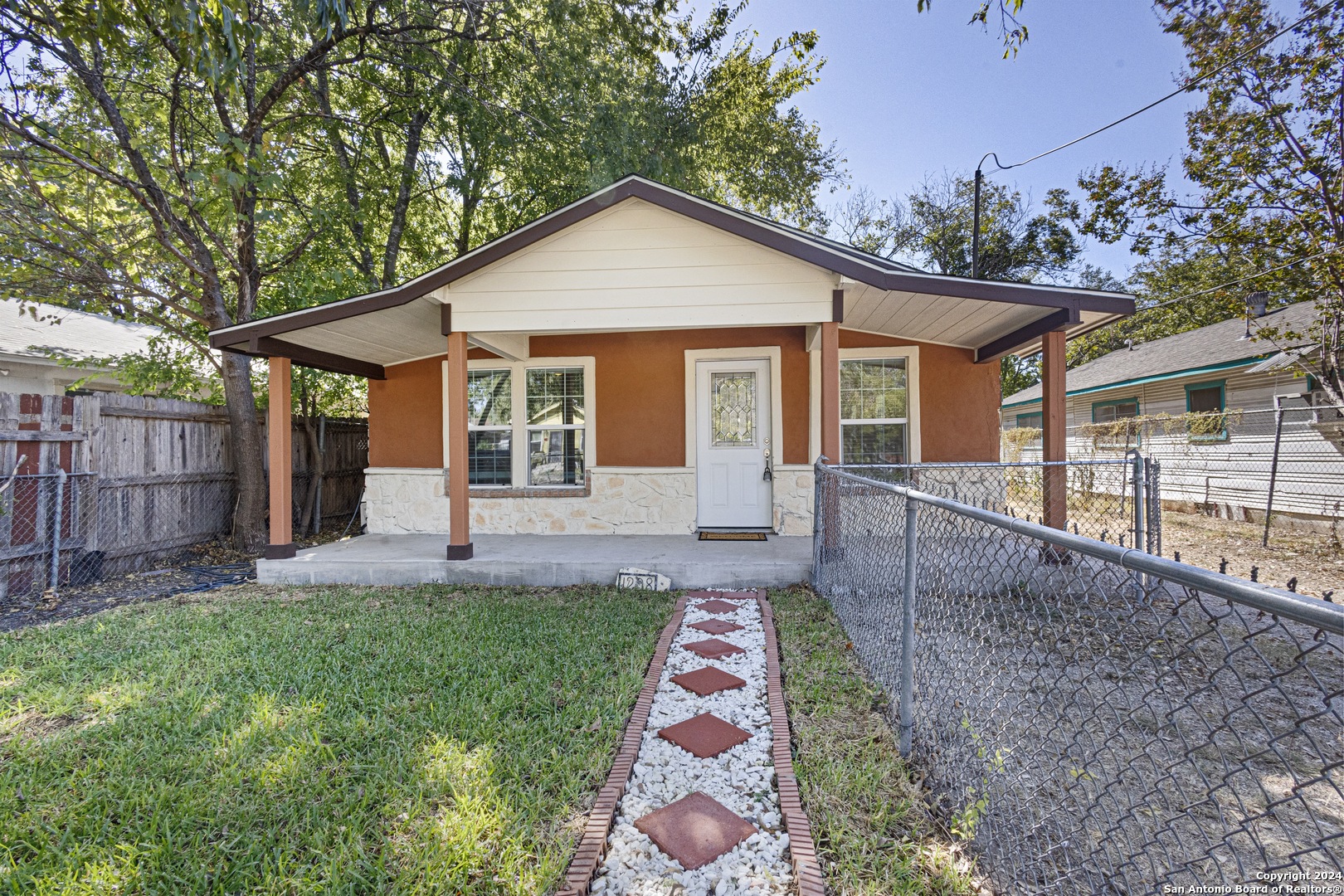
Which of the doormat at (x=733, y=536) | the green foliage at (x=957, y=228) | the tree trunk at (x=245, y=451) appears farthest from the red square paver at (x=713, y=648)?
the green foliage at (x=957, y=228)

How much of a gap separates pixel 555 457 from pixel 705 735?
15.6 feet

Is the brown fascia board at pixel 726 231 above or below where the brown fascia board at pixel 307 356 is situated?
above

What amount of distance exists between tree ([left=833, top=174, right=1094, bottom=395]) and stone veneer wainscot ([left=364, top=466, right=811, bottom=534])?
43.2 feet

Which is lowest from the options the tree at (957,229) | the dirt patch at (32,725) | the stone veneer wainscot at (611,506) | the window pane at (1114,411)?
the dirt patch at (32,725)

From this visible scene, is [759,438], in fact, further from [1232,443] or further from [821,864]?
[1232,443]

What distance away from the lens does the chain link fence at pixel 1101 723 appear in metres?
1.14

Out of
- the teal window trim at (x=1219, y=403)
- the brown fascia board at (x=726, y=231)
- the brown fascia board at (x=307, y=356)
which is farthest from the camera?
the teal window trim at (x=1219, y=403)

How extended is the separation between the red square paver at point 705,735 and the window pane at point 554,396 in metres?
4.65

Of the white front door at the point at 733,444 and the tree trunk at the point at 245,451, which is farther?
the tree trunk at the point at 245,451

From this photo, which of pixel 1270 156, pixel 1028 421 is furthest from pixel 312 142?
pixel 1028 421

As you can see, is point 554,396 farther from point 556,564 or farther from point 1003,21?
point 1003,21

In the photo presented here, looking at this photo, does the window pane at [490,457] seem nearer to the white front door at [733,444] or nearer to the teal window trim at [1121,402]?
the white front door at [733,444]

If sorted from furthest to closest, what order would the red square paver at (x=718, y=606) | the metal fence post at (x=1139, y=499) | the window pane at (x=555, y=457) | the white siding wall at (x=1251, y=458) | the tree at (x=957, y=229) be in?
the tree at (x=957, y=229) → the white siding wall at (x=1251, y=458) → the window pane at (x=555, y=457) → the red square paver at (x=718, y=606) → the metal fence post at (x=1139, y=499)

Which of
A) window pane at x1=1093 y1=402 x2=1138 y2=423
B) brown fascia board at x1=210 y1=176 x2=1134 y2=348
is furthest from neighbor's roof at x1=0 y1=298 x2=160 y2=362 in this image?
window pane at x1=1093 y1=402 x2=1138 y2=423
